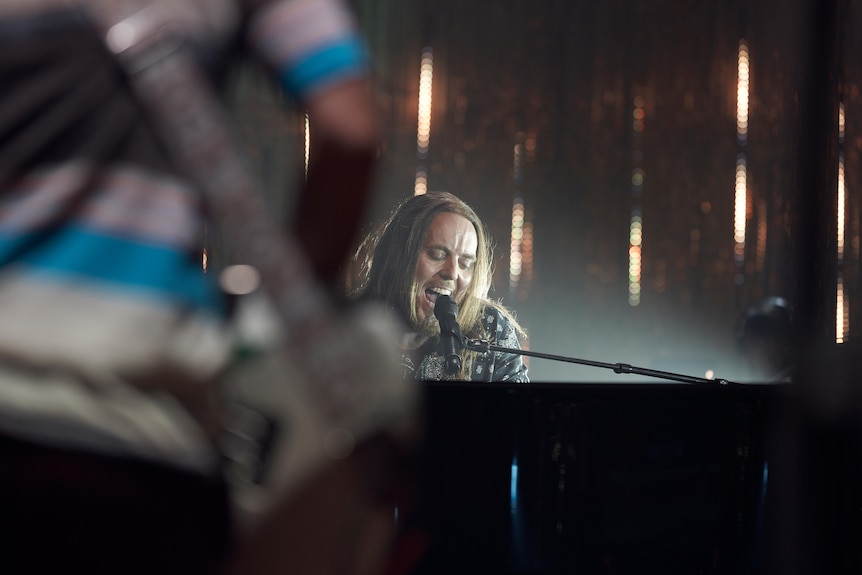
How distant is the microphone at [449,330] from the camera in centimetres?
301

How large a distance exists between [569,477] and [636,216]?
263 cm

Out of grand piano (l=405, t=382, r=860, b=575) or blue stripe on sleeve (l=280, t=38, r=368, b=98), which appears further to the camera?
grand piano (l=405, t=382, r=860, b=575)

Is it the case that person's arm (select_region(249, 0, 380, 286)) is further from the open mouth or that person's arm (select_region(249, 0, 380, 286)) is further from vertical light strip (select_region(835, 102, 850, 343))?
vertical light strip (select_region(835, 102, 850, 343))

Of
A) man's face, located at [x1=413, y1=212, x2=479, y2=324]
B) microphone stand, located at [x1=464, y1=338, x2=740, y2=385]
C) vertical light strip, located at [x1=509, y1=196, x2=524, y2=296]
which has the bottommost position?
microphone stand, located at [x1=464, y1=338, x2=740, y2=385]

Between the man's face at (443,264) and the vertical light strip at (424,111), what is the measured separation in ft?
1.93

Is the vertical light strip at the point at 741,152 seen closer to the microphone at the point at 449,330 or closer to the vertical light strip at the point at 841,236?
the vertical light strip at the point at 841,236

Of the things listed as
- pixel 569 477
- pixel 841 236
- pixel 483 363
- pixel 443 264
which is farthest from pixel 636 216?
pixel 569 477

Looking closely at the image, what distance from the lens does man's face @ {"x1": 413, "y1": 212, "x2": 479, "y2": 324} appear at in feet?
11.0

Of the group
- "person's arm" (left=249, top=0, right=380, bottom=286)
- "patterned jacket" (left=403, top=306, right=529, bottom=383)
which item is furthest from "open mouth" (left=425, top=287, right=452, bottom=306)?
"person's arm" (left=249, top=0, right=380, bottom=286)

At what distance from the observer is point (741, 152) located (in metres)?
4.54

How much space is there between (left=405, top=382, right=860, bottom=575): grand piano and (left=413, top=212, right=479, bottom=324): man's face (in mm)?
1186

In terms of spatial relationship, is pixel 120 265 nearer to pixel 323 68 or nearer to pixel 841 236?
pixel 323 68

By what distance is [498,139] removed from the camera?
4.30 m

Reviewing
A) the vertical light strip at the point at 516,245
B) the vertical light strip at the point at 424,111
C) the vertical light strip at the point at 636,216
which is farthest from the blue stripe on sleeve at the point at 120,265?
the vertical light strip at the point at 636,216
